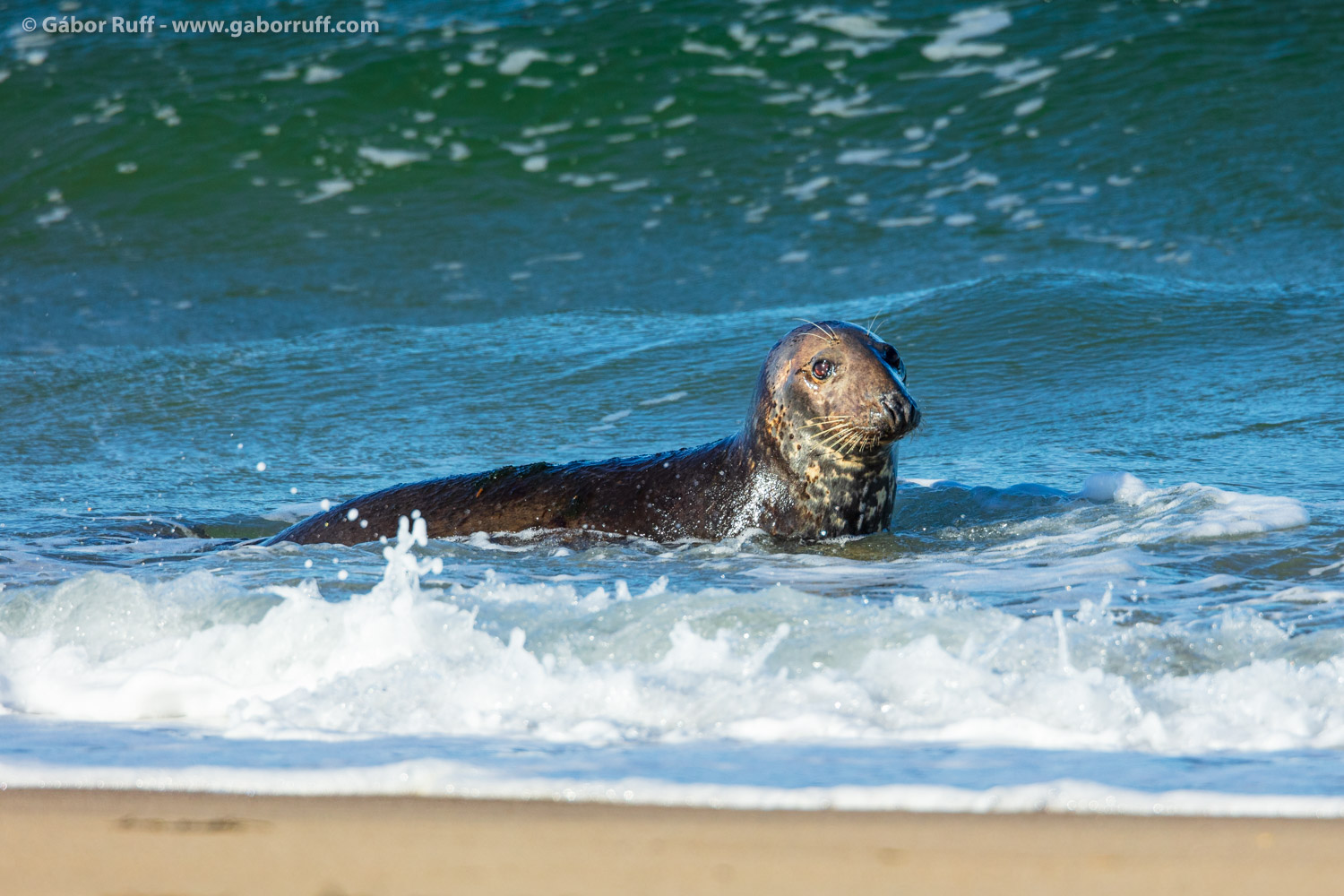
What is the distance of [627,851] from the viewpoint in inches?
86.7

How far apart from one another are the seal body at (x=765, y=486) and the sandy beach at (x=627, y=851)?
2.94m

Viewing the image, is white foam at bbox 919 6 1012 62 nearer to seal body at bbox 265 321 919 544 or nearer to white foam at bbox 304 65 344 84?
white foam at bbox 304 65 344 84

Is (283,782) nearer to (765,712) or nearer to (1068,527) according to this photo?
(765,712)

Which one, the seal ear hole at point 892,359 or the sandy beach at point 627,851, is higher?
the seal ear hole at point 892,359

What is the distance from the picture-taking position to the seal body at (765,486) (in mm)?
5258

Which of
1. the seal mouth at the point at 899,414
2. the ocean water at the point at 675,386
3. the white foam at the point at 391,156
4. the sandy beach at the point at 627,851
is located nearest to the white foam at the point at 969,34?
the ocean water at the point at 675,386

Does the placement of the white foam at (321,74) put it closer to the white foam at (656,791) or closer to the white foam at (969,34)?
the white foam at (969,34)

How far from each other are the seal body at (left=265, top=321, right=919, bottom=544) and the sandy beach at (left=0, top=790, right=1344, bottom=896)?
294 cm

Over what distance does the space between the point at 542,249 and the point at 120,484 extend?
5673mm

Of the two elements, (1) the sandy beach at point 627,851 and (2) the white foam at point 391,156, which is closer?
(1) the sandy beach at point 627,851

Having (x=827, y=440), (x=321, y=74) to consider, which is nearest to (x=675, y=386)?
(x=827, y=440)

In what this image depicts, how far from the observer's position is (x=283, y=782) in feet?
8.16

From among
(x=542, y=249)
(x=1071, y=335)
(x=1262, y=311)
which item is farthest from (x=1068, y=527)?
(x=542, y=249)

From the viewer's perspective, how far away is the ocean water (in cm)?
279
